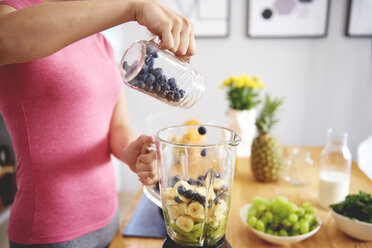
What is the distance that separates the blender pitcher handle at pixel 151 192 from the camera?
63 centimetres

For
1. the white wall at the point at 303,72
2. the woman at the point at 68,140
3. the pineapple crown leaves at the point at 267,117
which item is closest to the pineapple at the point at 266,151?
the pineapple crown leaves at the point at 267,117

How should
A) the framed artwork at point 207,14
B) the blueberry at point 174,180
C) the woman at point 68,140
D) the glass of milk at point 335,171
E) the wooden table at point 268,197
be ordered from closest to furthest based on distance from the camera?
the blueberry at point 174,180, the woman at point 68,140, the wooden table at point 268,197, the glass of milk at point 335,171, the framed artwork at point 207,14

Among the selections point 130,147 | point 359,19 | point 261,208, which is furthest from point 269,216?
point 359,19

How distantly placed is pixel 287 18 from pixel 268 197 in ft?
4.47

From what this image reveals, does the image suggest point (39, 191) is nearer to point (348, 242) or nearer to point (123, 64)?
point (123, 64)

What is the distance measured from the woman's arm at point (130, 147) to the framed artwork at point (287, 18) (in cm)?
137

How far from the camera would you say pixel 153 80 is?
1.88ft

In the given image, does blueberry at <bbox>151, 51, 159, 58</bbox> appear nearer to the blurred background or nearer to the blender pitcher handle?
the blender pitcher handle

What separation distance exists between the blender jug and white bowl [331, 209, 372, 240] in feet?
1.31

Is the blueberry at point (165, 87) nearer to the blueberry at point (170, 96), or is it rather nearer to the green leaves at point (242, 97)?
the blueberry at point (170, 96)

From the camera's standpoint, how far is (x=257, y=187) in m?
1.18

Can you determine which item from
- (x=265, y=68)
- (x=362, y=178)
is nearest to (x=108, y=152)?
(x=362, y=178)

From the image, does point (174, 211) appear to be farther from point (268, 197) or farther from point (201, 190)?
point (268, 197)

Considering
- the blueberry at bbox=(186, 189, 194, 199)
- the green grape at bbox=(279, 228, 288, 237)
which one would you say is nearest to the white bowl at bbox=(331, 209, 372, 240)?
the green grape at bbox=(279, 228, 288, 237)
